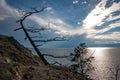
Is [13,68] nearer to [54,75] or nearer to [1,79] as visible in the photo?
[1,79]

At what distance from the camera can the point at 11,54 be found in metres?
15.0

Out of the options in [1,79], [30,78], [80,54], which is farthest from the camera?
[80,54]

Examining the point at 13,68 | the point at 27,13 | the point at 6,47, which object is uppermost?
the point at 27,13

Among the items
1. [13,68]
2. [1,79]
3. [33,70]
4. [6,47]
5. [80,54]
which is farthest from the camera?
[80,54]

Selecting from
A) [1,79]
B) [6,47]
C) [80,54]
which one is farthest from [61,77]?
[80,54]

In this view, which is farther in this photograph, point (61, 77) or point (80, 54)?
point (80, 54)

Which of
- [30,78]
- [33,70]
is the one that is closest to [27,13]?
[33,70]

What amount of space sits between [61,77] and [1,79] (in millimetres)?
4480

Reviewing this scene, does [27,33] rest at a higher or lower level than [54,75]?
higher

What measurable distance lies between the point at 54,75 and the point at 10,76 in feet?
12.5

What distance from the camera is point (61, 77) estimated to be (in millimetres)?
12078

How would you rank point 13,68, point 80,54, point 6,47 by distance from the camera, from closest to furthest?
point 13,68 → point 6,47 → point 80,54

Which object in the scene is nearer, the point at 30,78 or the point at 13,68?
the point at 13,68

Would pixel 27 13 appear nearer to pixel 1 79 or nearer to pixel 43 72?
pixel 43 72
